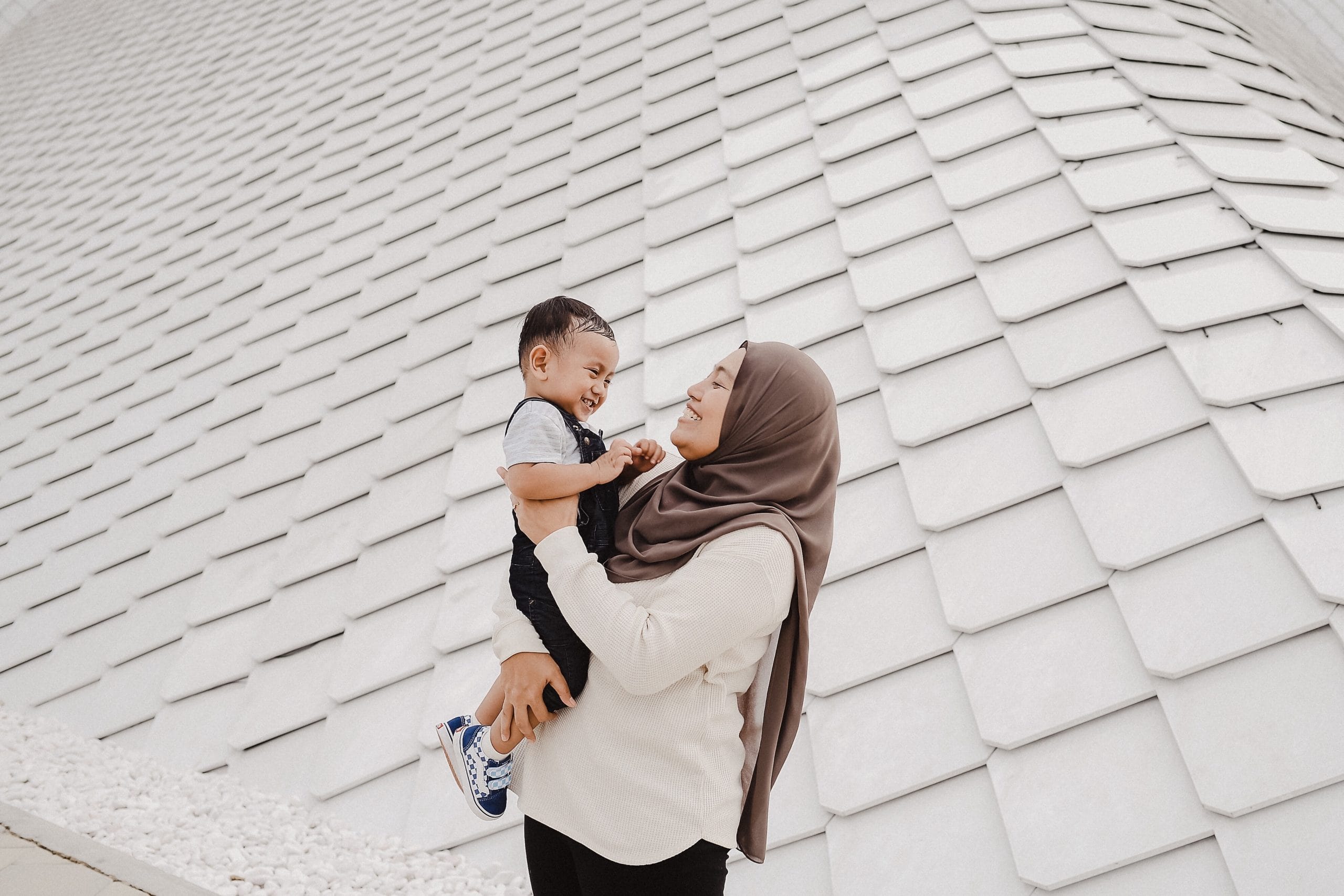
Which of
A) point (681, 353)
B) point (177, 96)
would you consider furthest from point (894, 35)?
point (177, 96)

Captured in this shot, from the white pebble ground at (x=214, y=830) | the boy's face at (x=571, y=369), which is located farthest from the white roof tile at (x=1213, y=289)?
the white pebble ground at (x=214, y=830)

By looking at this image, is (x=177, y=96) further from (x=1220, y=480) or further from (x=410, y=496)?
A: (x=1220, y=480)

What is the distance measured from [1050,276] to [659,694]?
75.9 inches

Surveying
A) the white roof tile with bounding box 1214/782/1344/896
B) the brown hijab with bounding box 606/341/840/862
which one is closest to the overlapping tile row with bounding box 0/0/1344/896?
the white roof tile with bounding box 1214/782/1344/896

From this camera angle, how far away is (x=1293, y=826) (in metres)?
1.62

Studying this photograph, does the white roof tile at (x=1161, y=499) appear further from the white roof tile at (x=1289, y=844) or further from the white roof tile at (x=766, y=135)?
the white roof tile at (x=766, y=135)

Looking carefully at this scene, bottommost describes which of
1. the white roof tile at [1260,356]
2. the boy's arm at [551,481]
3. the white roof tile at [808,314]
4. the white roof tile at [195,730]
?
the white roof tile at [195,730]

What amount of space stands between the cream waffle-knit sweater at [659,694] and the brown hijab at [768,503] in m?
0.04

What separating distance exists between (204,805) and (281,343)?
7.28 ft

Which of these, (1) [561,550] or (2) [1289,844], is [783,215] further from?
(2) [1289,844]

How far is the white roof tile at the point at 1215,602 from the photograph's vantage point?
1818mm

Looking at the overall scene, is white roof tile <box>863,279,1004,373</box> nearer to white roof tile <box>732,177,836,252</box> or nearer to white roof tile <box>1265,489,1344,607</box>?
white roof tile <box>732,177,836,252</box>

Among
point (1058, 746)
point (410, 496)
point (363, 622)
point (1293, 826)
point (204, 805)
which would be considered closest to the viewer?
point (1293, 826)

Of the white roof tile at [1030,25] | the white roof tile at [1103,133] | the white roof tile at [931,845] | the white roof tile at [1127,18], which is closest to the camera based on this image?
the white roof tile at [931,845]
